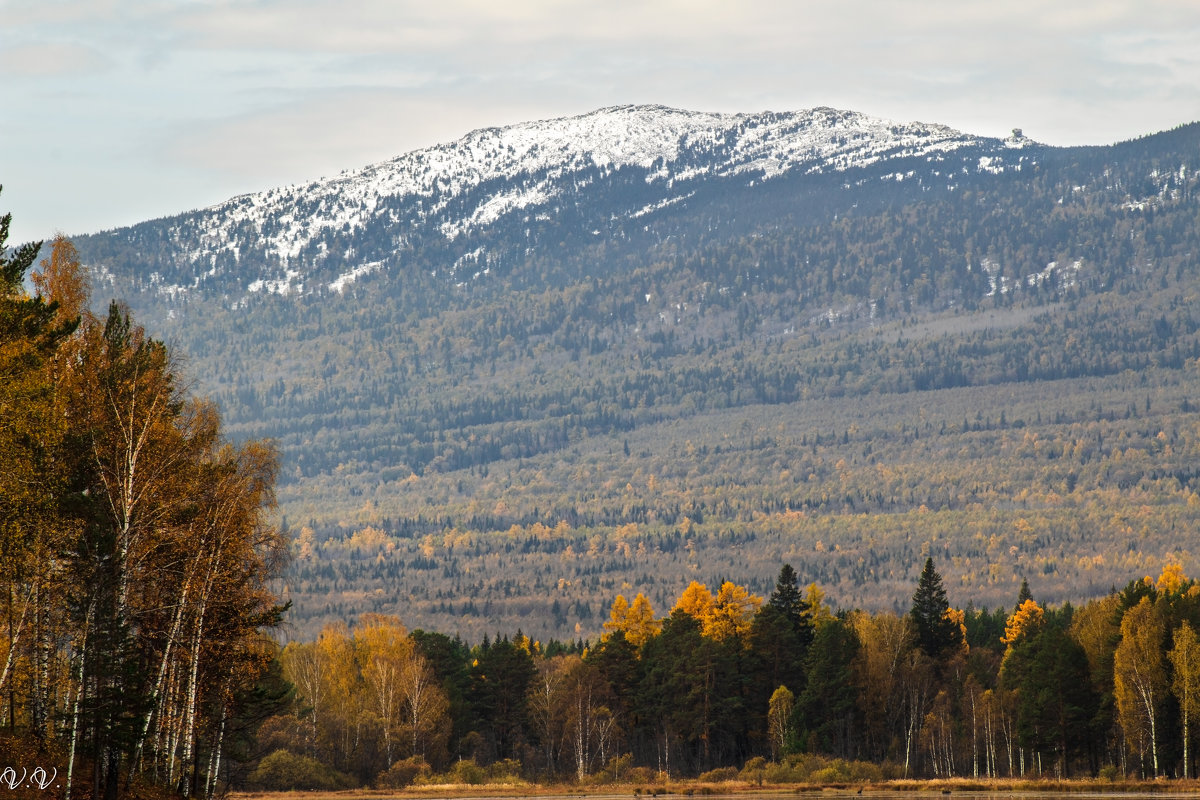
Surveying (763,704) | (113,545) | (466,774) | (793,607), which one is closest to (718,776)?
(763,704)

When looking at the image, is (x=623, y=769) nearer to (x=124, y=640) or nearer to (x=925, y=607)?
(x=925, y=607)

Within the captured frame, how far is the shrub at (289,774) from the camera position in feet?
300

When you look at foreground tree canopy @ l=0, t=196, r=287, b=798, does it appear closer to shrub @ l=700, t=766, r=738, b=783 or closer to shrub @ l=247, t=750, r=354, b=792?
shrub @ l=247, t=750, r=354, b=792

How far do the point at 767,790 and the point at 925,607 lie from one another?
1252 inches

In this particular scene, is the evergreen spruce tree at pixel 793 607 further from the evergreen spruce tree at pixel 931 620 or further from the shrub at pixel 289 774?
the shrub at pixel 289 774

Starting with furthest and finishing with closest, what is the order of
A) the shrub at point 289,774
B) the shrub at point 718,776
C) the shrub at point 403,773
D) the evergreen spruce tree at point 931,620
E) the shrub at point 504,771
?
the evergreen spruce tree at point 931,620
the shrub at point 504,771
the shrub at point 403,773
the shrub at point 718,776
the shrub at point 289,774

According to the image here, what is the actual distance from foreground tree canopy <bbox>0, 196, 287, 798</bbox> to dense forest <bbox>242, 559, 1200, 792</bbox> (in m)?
41.7

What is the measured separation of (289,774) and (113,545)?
55.5m

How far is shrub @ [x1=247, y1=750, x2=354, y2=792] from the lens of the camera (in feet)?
300

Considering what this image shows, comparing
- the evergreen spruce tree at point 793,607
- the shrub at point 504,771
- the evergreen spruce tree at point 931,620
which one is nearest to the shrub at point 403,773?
the shrub at point 504,771

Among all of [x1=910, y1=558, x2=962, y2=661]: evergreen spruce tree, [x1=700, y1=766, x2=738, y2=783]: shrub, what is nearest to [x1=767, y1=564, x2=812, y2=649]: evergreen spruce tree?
[x1=910, y1=558, x2=962, y2=661]: evergreen spruce tree

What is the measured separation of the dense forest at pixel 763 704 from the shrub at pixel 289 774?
149 mm

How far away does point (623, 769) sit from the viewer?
102 m

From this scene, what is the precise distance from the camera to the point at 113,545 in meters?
41.2
